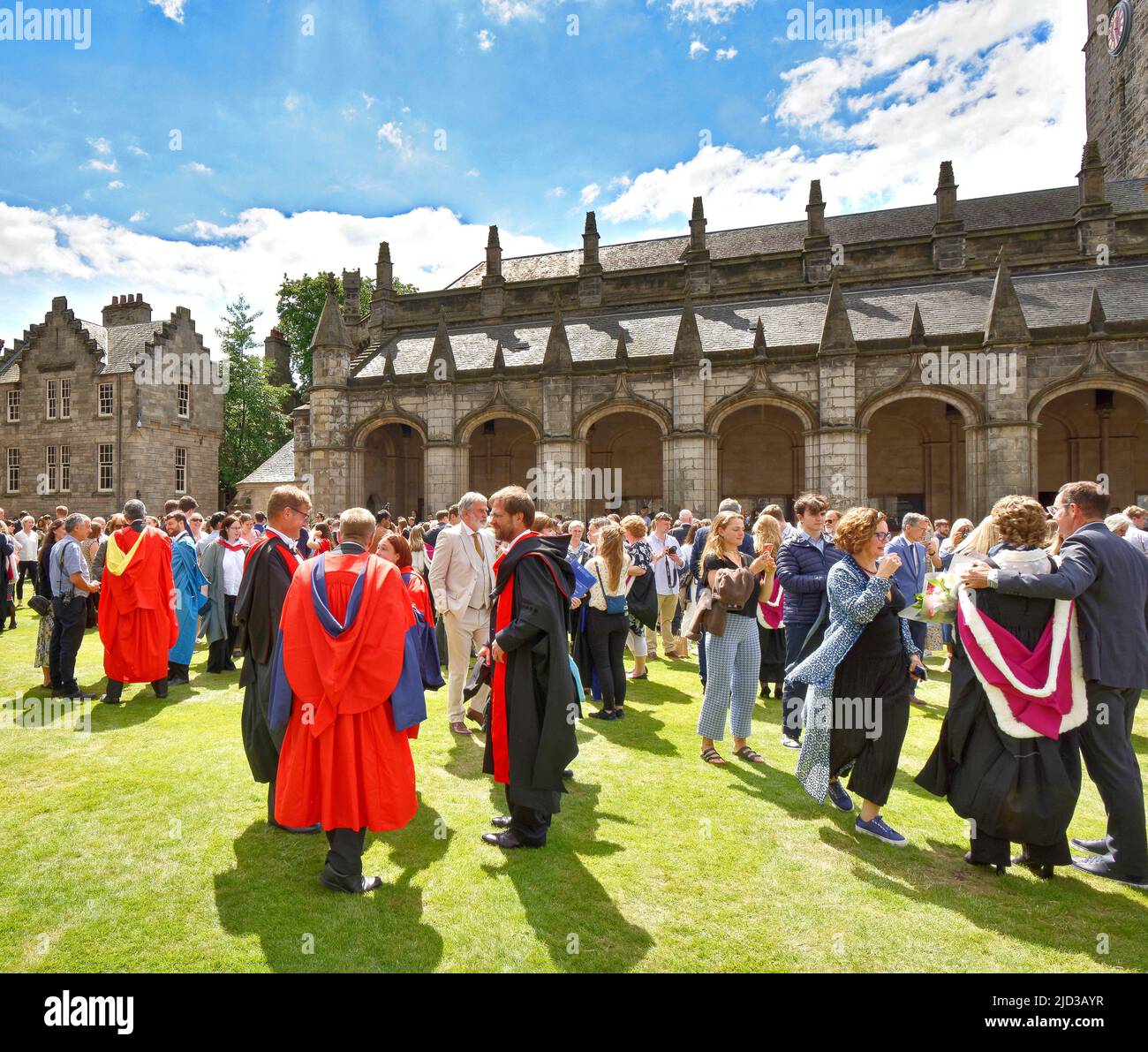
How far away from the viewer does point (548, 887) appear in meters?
3.68

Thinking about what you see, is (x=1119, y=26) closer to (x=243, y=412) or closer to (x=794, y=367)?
(x=794, y=367)

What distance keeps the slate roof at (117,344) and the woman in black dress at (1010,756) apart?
3456 cm

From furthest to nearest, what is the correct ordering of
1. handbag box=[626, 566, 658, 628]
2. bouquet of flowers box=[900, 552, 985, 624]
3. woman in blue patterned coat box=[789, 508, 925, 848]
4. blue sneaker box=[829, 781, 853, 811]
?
handbag box=[626, 566, 658, 628]
blue sneaker box=[829, 781, 853, 811]
woman in blue patterned coat box=[789, 508, 925, 848]
bouquet of flowers box=[900, 552, 985, 624]

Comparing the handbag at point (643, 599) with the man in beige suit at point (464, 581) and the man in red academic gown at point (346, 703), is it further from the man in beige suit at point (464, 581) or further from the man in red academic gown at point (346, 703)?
the man in red academic gown at point (346, 703)

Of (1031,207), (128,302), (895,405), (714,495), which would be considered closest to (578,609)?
(714,495)

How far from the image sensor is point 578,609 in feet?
23.7

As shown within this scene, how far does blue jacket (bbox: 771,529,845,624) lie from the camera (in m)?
5.68

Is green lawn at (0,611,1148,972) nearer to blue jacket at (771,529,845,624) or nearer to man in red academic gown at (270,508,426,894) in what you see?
man in red academic gown at (270,508,426,894)

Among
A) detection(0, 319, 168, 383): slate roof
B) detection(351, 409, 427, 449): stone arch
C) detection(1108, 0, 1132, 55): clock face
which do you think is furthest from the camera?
detection(0, 319, 168, 383): slate roof

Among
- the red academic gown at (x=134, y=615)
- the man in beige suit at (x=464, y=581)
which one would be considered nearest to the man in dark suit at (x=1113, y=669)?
the man in beige suit at (x=464, y=581)

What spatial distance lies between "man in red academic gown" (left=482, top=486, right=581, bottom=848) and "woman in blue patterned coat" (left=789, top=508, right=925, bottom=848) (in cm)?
162

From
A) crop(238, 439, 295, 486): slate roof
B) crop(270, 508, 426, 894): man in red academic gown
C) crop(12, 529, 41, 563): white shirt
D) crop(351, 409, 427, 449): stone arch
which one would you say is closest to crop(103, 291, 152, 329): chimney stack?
crop(238, 439, 295, 486): slate roof

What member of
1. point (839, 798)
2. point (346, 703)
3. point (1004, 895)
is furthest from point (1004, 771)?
point (346, 703)

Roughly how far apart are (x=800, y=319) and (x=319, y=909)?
2100 centimetres
